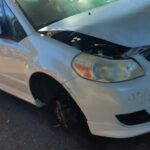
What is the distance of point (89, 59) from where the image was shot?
153 inches

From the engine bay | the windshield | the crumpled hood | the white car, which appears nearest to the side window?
the white car

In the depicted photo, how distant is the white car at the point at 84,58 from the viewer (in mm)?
A: 3801

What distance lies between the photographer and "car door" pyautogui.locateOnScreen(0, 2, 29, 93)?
4.64 metres

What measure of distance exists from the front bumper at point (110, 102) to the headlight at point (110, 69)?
48 mm

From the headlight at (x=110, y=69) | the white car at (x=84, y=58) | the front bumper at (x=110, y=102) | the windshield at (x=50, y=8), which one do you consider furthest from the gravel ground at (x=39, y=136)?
the windshield at (x=50, y=8)

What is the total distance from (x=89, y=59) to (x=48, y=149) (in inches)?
44.9

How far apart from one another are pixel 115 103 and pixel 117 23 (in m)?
0.87

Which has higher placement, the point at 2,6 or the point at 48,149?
the point at 2,6

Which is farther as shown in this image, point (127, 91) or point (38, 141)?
point (38, 141)

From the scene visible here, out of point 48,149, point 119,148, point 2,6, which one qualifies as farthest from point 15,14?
point 119,148

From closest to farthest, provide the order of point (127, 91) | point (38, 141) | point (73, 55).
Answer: point (127, 91) → point (73, 55) → point (38, 141)

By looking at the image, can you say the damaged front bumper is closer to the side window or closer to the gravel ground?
the gravel ground

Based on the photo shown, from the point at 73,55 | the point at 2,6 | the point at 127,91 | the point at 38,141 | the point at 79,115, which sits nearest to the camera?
the point at 127,91

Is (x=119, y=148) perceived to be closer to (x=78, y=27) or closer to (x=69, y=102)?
(x=69, y=102)
